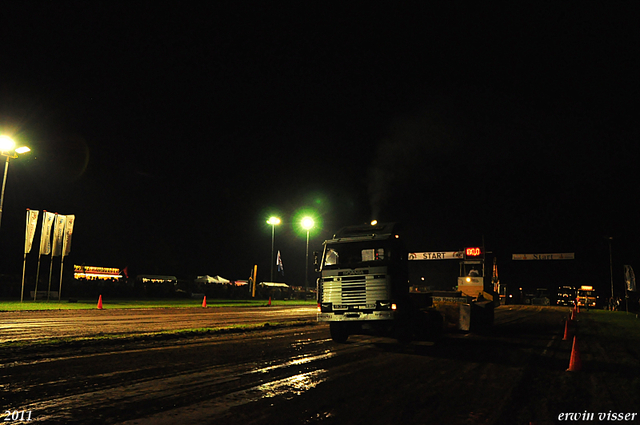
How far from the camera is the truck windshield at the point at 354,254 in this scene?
1309cm

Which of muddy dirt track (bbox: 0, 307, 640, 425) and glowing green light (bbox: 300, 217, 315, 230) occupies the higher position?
glowing green light (bbox: 300, 217, 315, 230)

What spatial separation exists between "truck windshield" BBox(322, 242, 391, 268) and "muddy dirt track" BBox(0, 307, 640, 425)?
7.77 ft

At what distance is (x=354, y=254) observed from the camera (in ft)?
44.2

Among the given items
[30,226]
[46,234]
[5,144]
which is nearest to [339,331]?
[5,144]

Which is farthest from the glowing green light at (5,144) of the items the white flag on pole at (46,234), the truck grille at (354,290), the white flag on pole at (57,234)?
the truck grille at (354,290)

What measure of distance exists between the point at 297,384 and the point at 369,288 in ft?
18.1

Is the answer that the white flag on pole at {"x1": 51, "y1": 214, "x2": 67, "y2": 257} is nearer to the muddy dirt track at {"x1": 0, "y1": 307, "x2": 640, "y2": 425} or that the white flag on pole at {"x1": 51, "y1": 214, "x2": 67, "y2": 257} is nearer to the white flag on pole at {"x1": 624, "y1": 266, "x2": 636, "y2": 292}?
the muddy dirt track at {"x1": 0, "y1": 307, "x2": 640, "y2": 425}

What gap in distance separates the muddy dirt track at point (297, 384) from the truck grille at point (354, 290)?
1.28m

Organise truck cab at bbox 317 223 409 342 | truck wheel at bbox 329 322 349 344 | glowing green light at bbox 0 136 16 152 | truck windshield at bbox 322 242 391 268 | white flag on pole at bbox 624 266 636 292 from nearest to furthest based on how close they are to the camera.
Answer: truck cab at bbox 317 223 409 342, truck windshield at bbox 322 242 391 268, truck wheel at bbox 329 322 349 344, glowing green light at bbox 0 136 16 152, white flag on pole at bbox 624 266 636 292

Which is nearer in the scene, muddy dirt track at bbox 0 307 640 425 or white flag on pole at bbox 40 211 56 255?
muddy dirt track at bbox 0 307 640 425

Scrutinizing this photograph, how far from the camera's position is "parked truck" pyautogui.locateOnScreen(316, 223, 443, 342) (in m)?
12.6

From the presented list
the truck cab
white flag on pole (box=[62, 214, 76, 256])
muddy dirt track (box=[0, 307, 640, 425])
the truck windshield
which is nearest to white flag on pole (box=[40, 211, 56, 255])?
white flag on pole (box=[62, 214, 76, 256])

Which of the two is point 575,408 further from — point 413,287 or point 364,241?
point 413,287

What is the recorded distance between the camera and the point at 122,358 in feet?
31.9
